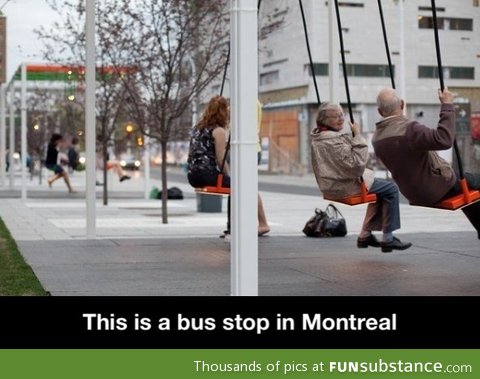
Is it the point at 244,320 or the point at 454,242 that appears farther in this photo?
the point at 454,242

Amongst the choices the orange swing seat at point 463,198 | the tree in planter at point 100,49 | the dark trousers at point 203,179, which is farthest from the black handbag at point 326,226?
the tree in planter at point 100,49

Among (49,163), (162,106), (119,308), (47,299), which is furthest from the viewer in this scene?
(49,163)

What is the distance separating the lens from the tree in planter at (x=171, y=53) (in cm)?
1806

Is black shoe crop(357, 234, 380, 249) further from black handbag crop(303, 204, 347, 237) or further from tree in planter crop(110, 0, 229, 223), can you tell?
tree in planter crop(110, 0, 229, 223)

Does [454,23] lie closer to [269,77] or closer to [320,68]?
[320,68]

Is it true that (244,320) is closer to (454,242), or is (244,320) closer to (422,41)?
(454,242)

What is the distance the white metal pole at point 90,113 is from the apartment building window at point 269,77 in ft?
173

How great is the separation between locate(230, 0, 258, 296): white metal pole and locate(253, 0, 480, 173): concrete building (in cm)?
4478

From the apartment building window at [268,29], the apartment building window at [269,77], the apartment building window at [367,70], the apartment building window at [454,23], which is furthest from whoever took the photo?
the apartment building window at [269,77]

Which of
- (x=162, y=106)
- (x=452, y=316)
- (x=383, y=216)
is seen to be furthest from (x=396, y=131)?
(x=162, y=106)

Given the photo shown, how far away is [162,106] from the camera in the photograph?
18344 millimetres

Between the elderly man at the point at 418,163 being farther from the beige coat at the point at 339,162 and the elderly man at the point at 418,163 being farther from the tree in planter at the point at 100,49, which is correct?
the tree in planter at the point at 100,49

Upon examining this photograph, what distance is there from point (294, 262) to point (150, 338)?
Answer: 5.17 m

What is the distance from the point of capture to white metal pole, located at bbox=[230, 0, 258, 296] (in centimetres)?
579
